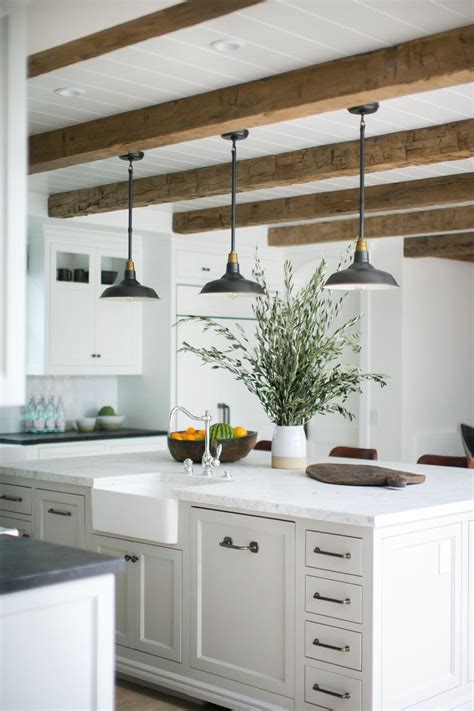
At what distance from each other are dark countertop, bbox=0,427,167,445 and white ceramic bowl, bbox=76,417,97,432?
0.06 m

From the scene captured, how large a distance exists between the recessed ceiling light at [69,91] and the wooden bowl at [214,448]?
188cm

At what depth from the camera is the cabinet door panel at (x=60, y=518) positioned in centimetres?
451

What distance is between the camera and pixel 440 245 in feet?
27.7

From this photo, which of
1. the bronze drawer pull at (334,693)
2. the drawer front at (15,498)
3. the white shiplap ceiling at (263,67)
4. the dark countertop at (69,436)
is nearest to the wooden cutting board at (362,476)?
the bronze drawer pull at (334,693)

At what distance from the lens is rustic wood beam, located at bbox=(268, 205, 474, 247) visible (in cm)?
707

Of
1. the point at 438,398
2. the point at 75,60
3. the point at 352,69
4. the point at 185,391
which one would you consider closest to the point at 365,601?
the point at 352,69

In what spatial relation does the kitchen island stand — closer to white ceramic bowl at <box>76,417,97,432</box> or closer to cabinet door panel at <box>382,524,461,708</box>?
cabinet door panel at <box>382,524,461,708</box>

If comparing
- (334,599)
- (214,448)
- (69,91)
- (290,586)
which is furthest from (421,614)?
(69,91)

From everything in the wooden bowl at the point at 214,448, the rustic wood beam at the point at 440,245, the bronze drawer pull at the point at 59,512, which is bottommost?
the bronze drawer pull at the point at 59,512

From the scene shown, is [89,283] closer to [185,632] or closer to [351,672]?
[185,632]

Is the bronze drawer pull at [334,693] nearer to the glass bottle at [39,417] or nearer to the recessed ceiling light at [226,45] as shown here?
the recessed ceiling light at [226,45]

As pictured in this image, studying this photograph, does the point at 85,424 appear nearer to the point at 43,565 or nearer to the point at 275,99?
the point at 275,99

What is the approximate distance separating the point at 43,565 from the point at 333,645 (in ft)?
4.87

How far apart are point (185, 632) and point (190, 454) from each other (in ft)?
3.84
